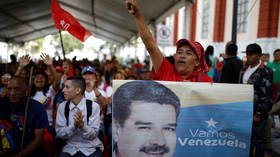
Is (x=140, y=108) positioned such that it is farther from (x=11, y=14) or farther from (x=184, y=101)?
(x=11, y=14)

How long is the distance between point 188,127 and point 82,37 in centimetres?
457

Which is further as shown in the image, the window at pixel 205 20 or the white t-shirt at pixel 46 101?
the window at pixel 205 20

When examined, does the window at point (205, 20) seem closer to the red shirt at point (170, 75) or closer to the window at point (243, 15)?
the window at point (243, 15)

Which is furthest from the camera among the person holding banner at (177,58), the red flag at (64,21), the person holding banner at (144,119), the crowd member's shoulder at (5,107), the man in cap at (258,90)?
the red flag at (64,21)

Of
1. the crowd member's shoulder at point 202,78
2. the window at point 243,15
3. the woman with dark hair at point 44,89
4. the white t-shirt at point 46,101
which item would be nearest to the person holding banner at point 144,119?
the crowd member's shoulder at point 202,78

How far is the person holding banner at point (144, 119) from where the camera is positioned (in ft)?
7.30

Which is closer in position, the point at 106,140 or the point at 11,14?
the point at 106,140

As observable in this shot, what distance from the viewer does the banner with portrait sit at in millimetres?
2230

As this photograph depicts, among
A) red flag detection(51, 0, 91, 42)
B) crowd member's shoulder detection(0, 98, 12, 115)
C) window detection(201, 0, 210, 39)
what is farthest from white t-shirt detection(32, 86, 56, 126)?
window detection(201, 0, 210, 39)

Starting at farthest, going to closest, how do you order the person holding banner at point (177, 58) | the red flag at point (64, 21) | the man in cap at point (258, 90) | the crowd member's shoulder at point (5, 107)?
the red flag at point (64, 21)
the man in cap at point (258, 90)
the crowd member's shoulder at point (5, 107)
the person holding banner at point (177, 58)

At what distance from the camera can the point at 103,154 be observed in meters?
3.91

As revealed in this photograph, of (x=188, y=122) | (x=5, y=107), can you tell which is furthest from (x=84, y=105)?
(x=188, y=122)

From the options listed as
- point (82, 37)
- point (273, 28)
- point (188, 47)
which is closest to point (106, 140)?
point (188, 47)

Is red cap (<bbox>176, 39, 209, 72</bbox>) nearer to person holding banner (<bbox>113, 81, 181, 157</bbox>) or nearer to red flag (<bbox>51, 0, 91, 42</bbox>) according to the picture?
person holding banner (<bbox>113, 81, 181, 157</bbox>)
